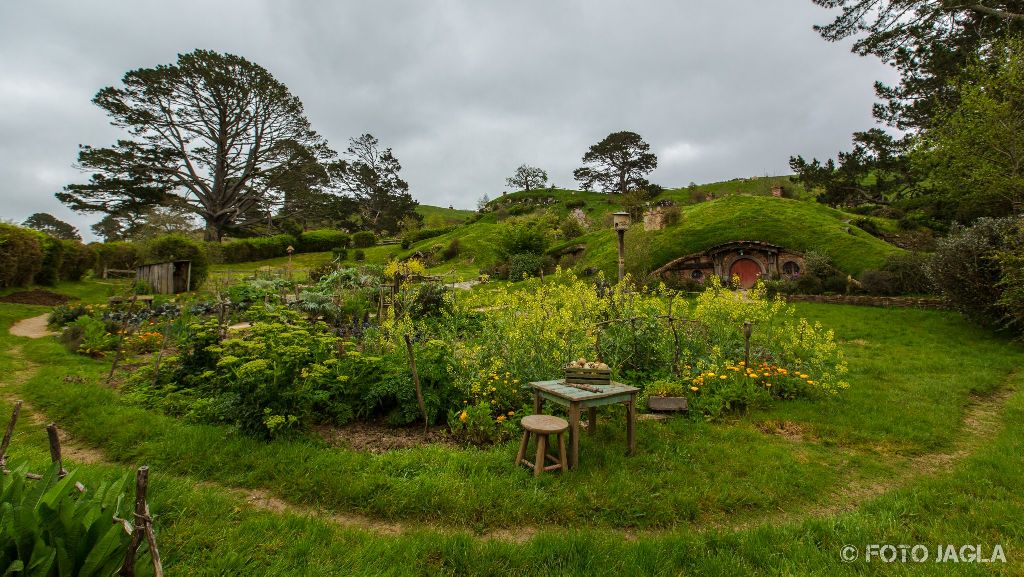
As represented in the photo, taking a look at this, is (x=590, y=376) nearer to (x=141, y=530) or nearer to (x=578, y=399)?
(x=578, y=399)

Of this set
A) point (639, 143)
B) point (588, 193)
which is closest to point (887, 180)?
point (639, 143)

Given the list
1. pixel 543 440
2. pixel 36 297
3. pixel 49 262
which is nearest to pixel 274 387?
pixel 543 440

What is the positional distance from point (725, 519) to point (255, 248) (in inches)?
1560

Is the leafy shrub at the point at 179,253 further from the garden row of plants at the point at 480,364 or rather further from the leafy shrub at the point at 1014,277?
the leafy shrub at the point at 1014,277

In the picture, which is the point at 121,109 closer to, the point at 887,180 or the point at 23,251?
the point at 23,251

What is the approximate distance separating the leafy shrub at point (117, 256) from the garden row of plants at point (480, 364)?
21.5m

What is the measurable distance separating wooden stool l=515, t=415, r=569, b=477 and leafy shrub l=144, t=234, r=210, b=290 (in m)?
24.8

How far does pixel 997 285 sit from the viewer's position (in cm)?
1101

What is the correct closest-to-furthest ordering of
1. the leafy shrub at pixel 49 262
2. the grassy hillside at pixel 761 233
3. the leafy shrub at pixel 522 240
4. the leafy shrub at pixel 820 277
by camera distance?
the leafy shrub at pixel 820 277 → the leafy shrub at pixel 49 262 → the grassy hillside at pixel 761 233 → the leafy shrub at pixel 522 240

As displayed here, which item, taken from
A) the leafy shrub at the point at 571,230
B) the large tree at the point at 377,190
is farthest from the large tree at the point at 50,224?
the leafy shrub at the point at 571,230

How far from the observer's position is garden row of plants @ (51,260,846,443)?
17.3 feet

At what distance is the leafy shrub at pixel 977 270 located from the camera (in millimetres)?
11617

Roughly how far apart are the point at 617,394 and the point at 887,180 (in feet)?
141

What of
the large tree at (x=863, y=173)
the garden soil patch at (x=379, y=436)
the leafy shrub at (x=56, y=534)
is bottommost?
the garden soil patch at (x=379, y=436)
